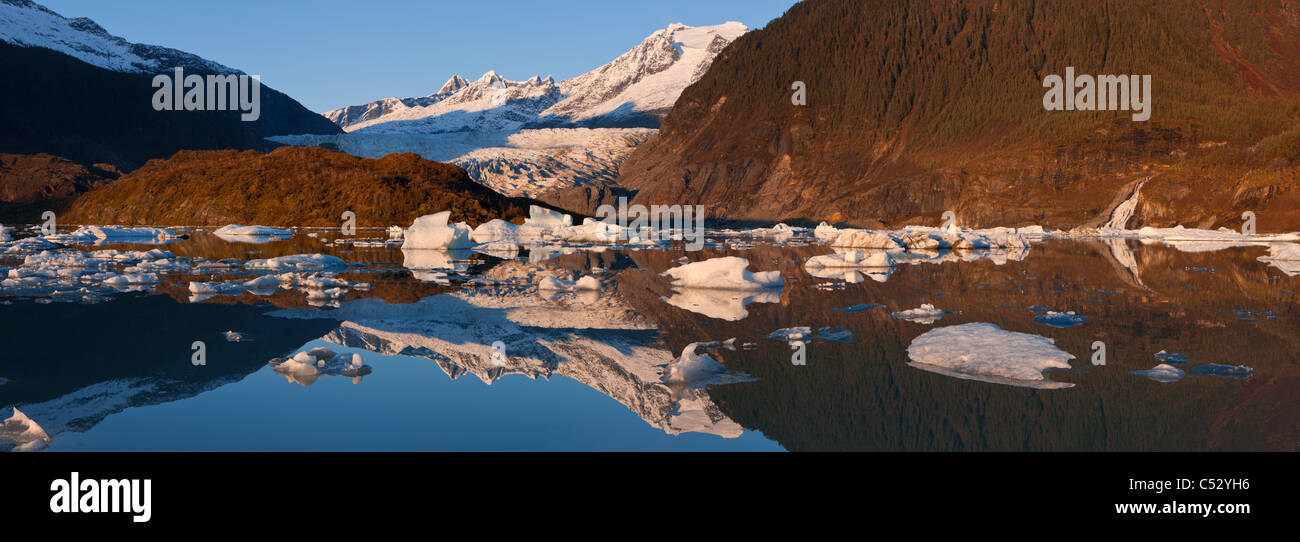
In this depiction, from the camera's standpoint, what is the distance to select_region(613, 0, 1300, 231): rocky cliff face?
8181 cm

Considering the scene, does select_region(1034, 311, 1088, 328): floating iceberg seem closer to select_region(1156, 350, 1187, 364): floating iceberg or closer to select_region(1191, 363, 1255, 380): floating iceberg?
select_region(1156, 350, 1187, 364): floating iceberg

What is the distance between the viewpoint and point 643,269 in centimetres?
2341

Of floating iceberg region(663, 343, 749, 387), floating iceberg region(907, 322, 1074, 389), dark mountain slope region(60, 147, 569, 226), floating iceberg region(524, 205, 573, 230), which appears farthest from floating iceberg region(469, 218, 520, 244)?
floating iceberg region(663, 343, 749, 387)

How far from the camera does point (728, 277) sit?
56.7 feet

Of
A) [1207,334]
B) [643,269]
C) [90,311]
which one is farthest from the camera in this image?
[643,269]

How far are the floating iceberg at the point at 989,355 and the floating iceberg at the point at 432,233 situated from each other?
26838 millimetres

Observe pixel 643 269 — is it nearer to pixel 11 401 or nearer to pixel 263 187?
pixel 11 401

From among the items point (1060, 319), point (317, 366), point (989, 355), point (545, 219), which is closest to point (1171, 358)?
point (989, 355)

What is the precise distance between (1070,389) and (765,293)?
29.9ft

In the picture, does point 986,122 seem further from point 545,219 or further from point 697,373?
point 697,373

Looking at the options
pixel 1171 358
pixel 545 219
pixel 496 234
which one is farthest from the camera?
pixel 545 219

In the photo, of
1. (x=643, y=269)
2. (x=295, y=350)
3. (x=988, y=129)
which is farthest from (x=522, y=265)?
(x=988, y=129)

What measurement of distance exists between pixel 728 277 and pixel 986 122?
100m

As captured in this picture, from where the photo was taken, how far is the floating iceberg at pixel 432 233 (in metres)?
33.5
